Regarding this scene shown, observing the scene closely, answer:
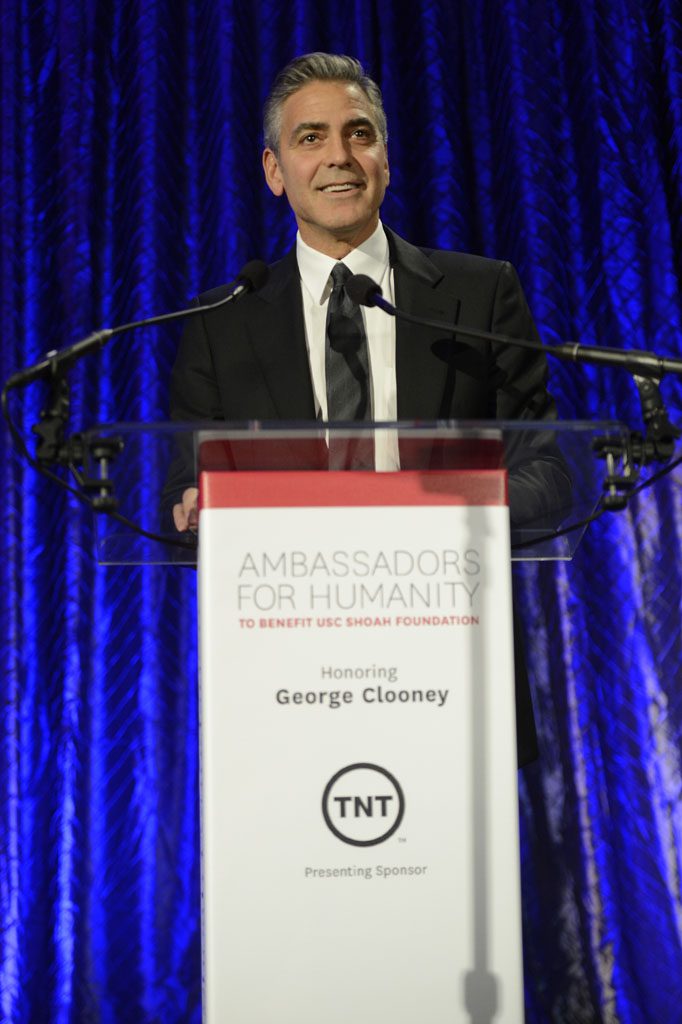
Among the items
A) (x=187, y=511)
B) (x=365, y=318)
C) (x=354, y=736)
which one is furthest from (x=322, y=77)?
(x=354, y=736)

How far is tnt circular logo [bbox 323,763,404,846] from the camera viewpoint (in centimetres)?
128

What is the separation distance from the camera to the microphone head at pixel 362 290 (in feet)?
4.90

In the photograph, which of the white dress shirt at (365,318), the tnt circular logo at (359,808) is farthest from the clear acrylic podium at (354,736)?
the white dress shirt at (365,318)

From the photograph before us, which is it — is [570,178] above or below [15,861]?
above

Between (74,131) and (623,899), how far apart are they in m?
2.20

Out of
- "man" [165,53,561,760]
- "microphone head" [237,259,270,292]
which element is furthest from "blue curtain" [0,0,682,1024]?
"microphone head" [237,259,270,292]

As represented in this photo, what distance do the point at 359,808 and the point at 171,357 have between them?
197 cm

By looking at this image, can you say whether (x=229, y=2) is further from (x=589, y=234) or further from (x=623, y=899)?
(x=623, y=899)

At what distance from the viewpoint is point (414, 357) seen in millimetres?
1977

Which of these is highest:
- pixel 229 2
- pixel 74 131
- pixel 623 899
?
pixel 229 2

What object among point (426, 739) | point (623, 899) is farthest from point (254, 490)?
point (623, 899)

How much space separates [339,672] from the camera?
1.30 metres

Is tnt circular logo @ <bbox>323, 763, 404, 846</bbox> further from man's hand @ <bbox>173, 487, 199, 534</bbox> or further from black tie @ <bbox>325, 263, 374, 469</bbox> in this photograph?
black tie @ <bbox>325, 263, 374, 469</bbox>

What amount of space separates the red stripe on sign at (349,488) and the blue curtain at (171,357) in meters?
1.71
